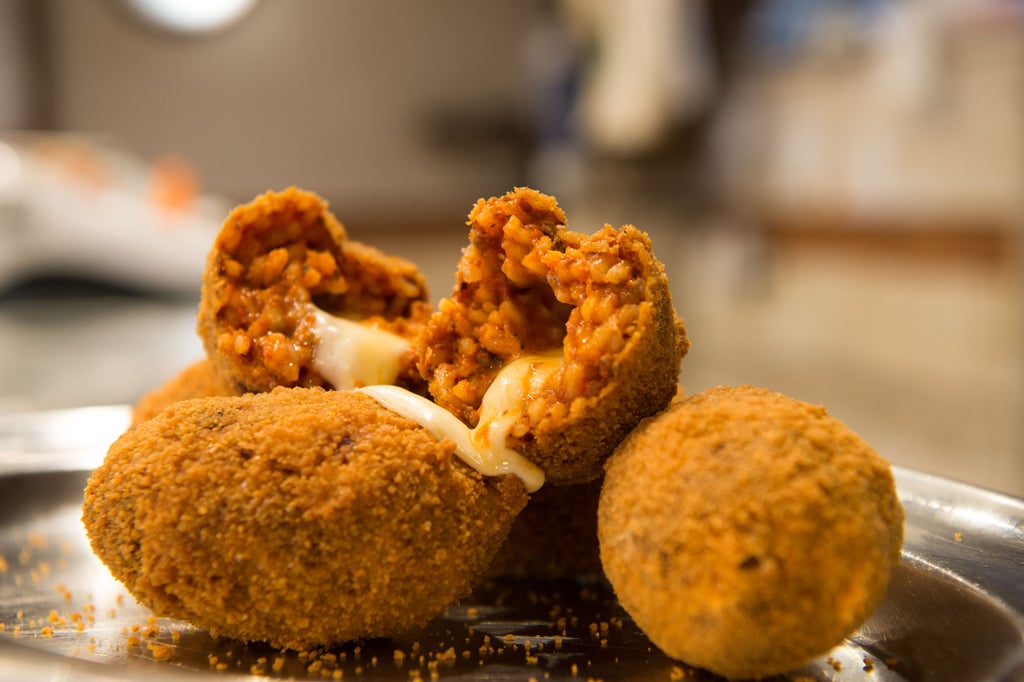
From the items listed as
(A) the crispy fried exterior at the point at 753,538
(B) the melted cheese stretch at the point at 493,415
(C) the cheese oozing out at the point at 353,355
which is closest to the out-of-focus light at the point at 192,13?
(C) the cheese oozing out at the point at 353,355

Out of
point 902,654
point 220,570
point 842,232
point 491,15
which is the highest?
point 491,15

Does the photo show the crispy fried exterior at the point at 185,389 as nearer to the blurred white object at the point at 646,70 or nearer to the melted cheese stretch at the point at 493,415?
the melted cheese stretch at the point at 493,415

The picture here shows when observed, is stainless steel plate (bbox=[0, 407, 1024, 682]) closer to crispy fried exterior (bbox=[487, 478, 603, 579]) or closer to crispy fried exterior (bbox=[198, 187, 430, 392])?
crispy fried exterior (bbox=[487, 478, 603, 579])

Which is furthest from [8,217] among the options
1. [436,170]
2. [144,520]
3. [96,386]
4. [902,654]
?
[436,170]

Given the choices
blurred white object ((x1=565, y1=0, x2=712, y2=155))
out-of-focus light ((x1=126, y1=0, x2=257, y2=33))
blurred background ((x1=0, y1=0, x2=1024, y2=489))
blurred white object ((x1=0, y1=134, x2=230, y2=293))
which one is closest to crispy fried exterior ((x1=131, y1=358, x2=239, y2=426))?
blurred background ((x1=0, y1=0, x2=1024, y2=489))

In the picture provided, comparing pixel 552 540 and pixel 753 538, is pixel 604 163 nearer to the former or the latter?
pixel 552 540

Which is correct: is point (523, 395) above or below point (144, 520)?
above

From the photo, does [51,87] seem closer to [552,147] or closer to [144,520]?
[552,147]
